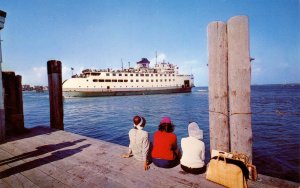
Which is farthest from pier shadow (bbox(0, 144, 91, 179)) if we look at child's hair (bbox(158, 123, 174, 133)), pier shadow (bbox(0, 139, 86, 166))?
child's hair (bbox(158, 123, 174, 133))

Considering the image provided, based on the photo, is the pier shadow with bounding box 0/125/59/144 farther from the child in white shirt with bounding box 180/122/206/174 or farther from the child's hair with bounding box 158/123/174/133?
the child in white shirt with bounding box 180/122/206/174

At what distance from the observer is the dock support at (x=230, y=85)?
319 cm

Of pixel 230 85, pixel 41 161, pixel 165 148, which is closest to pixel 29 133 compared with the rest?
pixel 41 161

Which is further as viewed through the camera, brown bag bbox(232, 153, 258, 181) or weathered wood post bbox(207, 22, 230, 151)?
weathered wood post bbox(207, 22, 230, 151)

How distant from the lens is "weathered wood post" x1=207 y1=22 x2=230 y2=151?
3.38 meters

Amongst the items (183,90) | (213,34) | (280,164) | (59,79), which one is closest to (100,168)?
(213,34)

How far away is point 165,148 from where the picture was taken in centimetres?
377

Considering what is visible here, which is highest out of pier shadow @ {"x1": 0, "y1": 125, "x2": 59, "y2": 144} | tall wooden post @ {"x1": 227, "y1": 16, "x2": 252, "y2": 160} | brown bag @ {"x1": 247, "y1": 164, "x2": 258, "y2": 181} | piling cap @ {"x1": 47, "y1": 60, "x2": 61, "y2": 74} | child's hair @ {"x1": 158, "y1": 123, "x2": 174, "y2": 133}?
piling cap @ {"x1": 47, "y1": 60, "x2": 61, "y2": 74}

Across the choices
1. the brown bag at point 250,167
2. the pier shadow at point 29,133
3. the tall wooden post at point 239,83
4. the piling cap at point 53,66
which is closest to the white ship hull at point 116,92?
the pier shadow at point 29,133

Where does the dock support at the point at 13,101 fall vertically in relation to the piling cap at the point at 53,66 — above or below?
below

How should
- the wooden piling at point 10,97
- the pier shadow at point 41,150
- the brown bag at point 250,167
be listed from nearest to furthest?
the brown bag at point 250,167 < the pier shadow at point 41,150 < the wooden piling at point 10,97

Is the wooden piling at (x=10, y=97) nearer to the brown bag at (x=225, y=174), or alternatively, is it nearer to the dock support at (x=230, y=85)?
the dock support at (x=230, y=85)

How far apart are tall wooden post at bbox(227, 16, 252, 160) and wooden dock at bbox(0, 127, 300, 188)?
672 mm

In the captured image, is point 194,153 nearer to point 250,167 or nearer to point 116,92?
point 250,167
